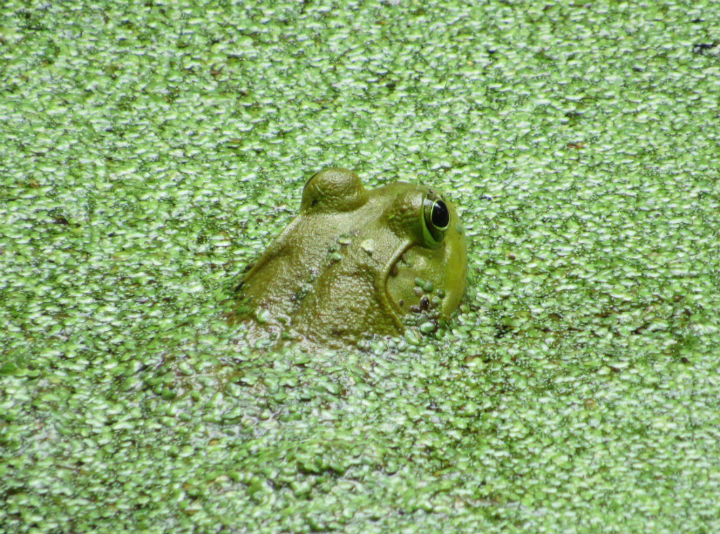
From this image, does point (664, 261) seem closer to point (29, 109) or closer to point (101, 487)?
point (101, 487)

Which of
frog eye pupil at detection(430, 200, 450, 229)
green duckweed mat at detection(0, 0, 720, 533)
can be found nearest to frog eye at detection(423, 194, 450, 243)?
frog eye pupil at detection(430, 200, 450, 229)

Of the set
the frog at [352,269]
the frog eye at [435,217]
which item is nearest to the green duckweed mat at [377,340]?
the frog at [352,269]

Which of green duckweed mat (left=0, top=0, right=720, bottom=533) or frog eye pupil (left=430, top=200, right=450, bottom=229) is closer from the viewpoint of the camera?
green duckweed mat (left=0, top=0, right=720, bottom=533)

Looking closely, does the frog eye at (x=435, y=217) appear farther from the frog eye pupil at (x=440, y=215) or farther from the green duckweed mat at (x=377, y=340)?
the green duckweed mat at (x=377, y=340)

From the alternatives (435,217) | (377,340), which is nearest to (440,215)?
(435,217)

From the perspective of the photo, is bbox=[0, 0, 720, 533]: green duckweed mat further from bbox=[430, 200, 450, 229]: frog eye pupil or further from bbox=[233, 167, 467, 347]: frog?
bbox=[430, 200, 450, 229]: frog eye pupil

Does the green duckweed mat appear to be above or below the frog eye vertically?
below

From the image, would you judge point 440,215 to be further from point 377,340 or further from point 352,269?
point 377,340

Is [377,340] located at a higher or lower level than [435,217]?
lower
